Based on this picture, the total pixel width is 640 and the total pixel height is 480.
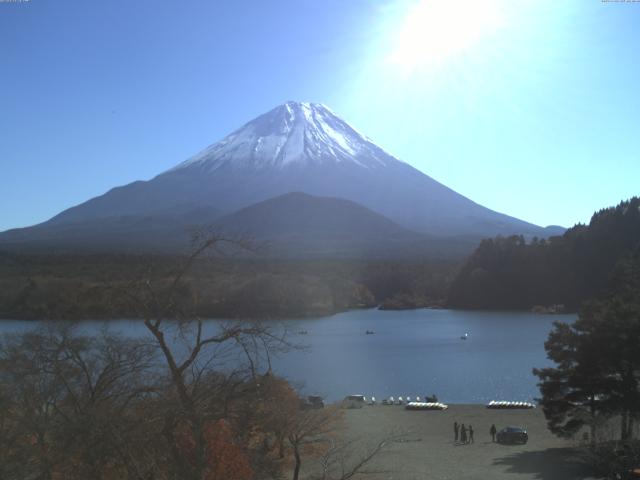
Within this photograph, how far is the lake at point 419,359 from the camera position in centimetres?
1766

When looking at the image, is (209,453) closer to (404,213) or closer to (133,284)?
(133,284)

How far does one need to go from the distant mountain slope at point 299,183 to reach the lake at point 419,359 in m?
40.9

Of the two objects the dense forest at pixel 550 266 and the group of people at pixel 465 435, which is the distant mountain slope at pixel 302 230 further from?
the group of people at pixel 465 435

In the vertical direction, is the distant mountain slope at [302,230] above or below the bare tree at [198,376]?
above

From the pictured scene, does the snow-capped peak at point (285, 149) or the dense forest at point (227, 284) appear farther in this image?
the snow-capped peak at point (285, 149)

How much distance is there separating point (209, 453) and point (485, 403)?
13.0 meters

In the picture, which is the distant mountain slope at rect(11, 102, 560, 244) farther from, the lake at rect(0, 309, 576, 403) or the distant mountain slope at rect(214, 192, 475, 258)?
the lake at rect(0, 309, 576, 403)

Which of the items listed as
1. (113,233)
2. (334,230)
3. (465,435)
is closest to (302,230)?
(334,230)

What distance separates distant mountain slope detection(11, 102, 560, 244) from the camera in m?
76.1

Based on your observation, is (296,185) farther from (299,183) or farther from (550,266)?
(550,266)

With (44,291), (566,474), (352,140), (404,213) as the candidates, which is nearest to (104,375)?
(566,474)

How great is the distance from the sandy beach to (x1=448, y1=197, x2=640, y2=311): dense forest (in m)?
28.9

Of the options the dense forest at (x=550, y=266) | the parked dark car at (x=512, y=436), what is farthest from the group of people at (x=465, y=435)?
the dense forest at (x=550, y=266)

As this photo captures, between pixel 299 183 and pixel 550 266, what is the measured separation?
137 feet
